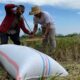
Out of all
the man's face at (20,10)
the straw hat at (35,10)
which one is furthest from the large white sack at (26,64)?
the straw hat at (35,10)

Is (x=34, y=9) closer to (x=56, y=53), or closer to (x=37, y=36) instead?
(x=37, y=36)

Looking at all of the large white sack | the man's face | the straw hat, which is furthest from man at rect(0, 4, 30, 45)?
the large white sack

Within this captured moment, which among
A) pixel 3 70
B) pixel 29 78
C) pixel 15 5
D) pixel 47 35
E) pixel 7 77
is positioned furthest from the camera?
pixel 47 35

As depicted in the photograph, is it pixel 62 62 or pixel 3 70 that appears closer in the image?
pixel 3 70

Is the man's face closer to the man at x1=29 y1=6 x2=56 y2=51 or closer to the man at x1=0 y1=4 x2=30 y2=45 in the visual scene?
the man at x1=0 y1=4 x2=30 y2=45

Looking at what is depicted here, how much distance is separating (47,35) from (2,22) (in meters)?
1.06

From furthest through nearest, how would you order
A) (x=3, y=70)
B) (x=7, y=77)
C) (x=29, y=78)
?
1. (x=3, y=70)
2. (x=7, y=77)
3. (x=29, y=78)

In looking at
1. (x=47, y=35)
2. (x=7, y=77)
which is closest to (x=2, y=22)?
(x=47, y=35)

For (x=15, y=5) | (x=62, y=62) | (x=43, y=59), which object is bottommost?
(x=62, y=62)

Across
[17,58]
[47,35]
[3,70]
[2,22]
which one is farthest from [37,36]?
[17,58]

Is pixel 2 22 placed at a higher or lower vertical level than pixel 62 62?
higher

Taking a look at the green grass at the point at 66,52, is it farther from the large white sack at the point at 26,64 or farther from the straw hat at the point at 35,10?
the large white sack at the point at 26,64

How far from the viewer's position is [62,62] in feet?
29.6

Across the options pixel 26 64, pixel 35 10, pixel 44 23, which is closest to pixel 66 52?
pixel 44 23
